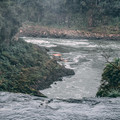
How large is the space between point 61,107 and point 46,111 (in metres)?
0.96

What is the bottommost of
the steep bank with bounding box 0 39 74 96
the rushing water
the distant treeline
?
the rushing water

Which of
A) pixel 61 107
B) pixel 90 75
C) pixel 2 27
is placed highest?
pixel 2 27

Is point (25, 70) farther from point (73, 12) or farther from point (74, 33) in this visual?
point (73, 12)

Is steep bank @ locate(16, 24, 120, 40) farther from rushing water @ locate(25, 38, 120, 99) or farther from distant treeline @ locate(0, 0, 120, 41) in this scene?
rushing water @ locate(25, 38, 120, 99)

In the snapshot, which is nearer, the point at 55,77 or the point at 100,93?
the point at 100,93

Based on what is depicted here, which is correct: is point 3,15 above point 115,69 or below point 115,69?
above

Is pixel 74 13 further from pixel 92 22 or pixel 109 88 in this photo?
pixel 109 88

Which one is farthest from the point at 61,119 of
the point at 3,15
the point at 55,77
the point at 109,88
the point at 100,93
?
the point at 3,15

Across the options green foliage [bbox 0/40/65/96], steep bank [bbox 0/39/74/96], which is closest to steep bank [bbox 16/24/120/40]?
green foliage [bbox 0/40/65/96]

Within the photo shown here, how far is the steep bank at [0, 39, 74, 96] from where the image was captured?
1933 centimetres

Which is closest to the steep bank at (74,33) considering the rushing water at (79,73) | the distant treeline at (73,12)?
the distant treeline at (73,12)

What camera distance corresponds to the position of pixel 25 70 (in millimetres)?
23375

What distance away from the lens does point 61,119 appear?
1113cm

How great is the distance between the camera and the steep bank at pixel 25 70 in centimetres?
1933
